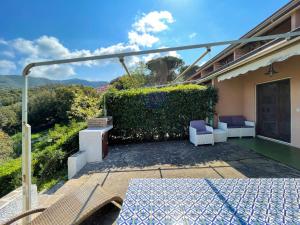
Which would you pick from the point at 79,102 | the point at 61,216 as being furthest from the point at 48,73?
the point at 79,102

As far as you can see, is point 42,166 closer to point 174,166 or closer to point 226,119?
point 174,166

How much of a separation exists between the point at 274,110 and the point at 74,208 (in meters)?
12.4

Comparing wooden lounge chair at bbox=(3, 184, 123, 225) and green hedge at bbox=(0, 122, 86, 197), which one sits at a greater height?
wooden lounge chair at bbox=(3, 184, 123, 225)

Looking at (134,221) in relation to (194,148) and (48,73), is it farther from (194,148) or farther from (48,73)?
(194,148)

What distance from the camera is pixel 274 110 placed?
11.9m

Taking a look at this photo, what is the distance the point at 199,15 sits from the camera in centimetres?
1225

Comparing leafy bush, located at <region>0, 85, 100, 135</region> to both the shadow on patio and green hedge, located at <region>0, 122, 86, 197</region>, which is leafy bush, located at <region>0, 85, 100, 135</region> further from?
the shadow on patio

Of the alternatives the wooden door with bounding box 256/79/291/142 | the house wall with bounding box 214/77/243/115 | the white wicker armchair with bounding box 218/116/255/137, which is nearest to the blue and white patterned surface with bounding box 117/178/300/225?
the wooden door with bounding box 256/79/291/142

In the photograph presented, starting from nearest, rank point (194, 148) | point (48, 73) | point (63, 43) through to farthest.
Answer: point (48, 73) → point (194, 148) → point (63, 43)

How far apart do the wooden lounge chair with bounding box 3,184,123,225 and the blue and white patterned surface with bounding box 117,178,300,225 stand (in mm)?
551

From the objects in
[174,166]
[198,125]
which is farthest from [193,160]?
[198,125]

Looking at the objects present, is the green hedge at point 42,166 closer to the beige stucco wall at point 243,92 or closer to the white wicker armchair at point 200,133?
the white wicker armchair at point 200,133

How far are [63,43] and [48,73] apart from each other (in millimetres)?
15896

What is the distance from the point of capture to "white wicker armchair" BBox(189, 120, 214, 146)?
1080cm
